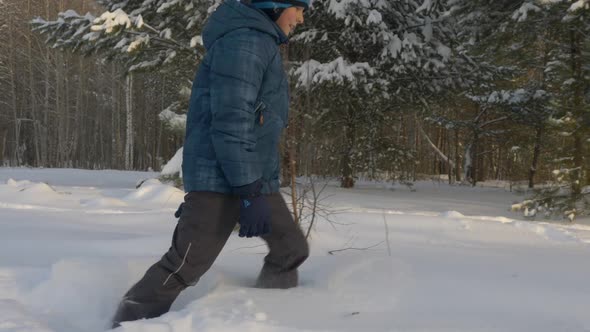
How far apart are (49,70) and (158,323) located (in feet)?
89.5

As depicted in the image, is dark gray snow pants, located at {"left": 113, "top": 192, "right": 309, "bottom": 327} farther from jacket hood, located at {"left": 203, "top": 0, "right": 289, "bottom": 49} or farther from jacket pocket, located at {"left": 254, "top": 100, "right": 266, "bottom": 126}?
jacket hood, located at {"left": 203, "top": 0, "right": 289, "bottom": 49}

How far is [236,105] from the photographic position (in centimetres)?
168

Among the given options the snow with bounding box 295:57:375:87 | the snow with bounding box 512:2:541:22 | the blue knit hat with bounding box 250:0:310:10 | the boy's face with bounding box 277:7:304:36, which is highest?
the snow with bounding box 512:2:541:22

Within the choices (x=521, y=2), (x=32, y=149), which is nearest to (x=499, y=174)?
(x=521, y=2)

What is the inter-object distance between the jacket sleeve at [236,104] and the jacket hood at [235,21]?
5cm

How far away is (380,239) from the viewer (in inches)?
145

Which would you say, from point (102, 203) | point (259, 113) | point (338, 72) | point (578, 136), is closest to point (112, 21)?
point (102, 203)

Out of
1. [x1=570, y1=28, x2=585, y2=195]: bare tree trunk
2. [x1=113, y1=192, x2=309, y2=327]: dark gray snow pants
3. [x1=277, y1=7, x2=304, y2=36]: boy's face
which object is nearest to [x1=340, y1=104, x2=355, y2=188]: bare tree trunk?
[x1=570, y1=28, x2=585, y2=195]: bare tree trunk

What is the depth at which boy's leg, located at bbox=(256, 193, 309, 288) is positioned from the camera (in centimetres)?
209

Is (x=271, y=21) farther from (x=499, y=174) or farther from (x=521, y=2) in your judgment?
(x=499, y=174)

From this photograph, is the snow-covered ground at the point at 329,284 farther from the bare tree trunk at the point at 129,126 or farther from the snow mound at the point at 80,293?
the bare tree trunk at the point at 129,126

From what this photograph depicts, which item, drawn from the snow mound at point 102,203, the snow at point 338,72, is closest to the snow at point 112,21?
the snow mound at point 102,203

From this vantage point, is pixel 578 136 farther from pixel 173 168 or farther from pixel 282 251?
pixel 173 168

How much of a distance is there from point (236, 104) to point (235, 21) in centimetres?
35
